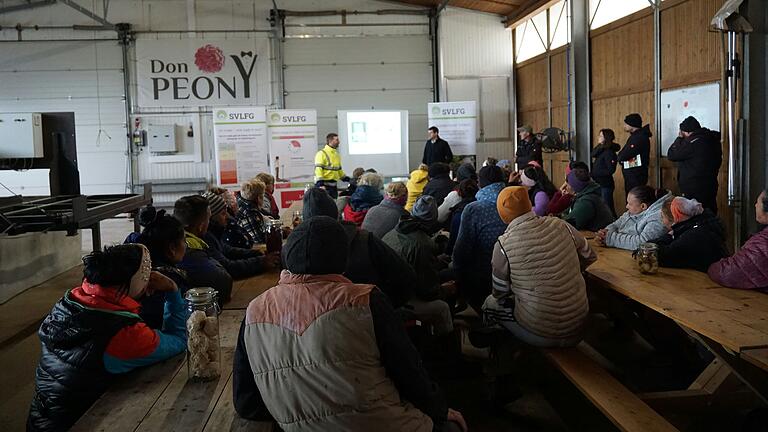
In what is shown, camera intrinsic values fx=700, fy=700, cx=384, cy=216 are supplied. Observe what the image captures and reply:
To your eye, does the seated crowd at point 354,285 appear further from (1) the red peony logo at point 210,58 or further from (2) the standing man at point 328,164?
(1) the red peony logo at point 210,58

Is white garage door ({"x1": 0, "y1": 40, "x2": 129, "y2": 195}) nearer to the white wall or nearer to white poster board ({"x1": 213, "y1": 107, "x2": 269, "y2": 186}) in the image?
white poster board ({"x1": 213, "y1": 107, "x2": 269, "y2": 186})

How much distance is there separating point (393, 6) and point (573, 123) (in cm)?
535

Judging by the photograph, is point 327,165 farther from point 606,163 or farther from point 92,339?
point 92,339

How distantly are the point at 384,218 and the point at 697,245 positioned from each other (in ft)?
6.17

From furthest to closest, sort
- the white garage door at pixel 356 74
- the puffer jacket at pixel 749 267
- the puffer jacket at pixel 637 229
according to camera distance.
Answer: the white garage door at pixel 356 74 < the puffer jacket at pixel 637 229 < the puffer jacket at pixel 749 267

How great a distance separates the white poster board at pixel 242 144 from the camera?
11781mm

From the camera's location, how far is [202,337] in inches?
88.2

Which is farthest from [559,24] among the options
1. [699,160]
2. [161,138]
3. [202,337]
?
[202,337]

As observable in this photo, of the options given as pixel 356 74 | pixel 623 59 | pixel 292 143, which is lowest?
pixel 292 143

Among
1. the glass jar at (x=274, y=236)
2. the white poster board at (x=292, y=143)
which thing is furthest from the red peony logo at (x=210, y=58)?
the glass jar at (x=274, y=236)

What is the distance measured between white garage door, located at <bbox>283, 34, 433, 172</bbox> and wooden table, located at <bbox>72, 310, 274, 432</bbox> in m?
12.4

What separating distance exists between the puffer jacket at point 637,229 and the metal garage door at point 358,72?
10416 millimetres

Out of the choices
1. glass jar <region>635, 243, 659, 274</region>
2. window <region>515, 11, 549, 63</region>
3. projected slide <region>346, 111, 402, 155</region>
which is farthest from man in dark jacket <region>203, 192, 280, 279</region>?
window <region>515, 11, 549, 63</region>

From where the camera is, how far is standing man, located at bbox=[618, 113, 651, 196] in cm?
830
